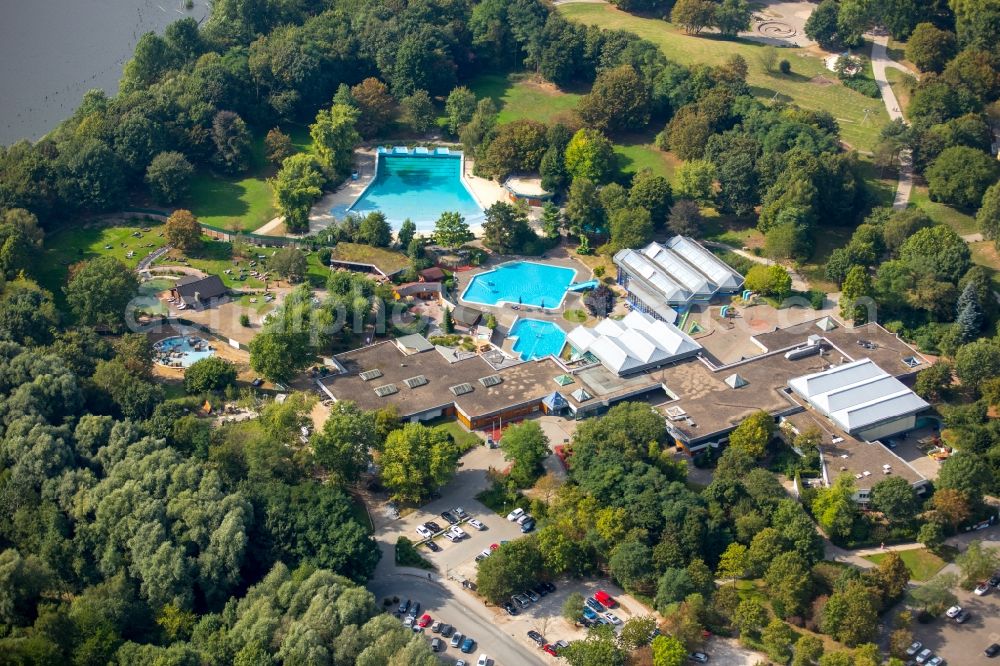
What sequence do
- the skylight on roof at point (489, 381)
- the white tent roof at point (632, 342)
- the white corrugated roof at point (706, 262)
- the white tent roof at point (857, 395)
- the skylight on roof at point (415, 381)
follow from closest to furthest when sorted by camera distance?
1. the white tent roof at point (857, 395)
2. the skylight on roof at point (415, 381)
3. the skylight on roof at point (489, 381)
4. the white tent roof at point (632, 342)
5. the white corrugated roof at point (706, 262)

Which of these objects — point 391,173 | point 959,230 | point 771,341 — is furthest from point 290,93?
point 959,230

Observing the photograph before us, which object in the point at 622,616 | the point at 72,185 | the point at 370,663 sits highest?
the point at 72,185

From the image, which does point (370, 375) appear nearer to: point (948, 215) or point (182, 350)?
point (182, 350)

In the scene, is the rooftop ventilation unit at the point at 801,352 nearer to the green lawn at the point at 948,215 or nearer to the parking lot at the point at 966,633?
the green lawn at the point at 948,215

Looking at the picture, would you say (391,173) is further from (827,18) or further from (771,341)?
(827,18)

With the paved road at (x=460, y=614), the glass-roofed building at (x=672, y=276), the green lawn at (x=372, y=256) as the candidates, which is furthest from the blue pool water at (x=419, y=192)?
the paved road at (x=460, y=614)

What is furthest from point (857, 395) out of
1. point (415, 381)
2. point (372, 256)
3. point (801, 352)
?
point (372, 256)

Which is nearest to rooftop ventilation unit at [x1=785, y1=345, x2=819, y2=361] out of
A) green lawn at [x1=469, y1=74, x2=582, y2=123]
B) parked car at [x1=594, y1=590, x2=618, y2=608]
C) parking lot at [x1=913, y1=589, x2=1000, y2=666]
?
parking lot at [x1=913, y1=589, x2=1000, y2=666]
